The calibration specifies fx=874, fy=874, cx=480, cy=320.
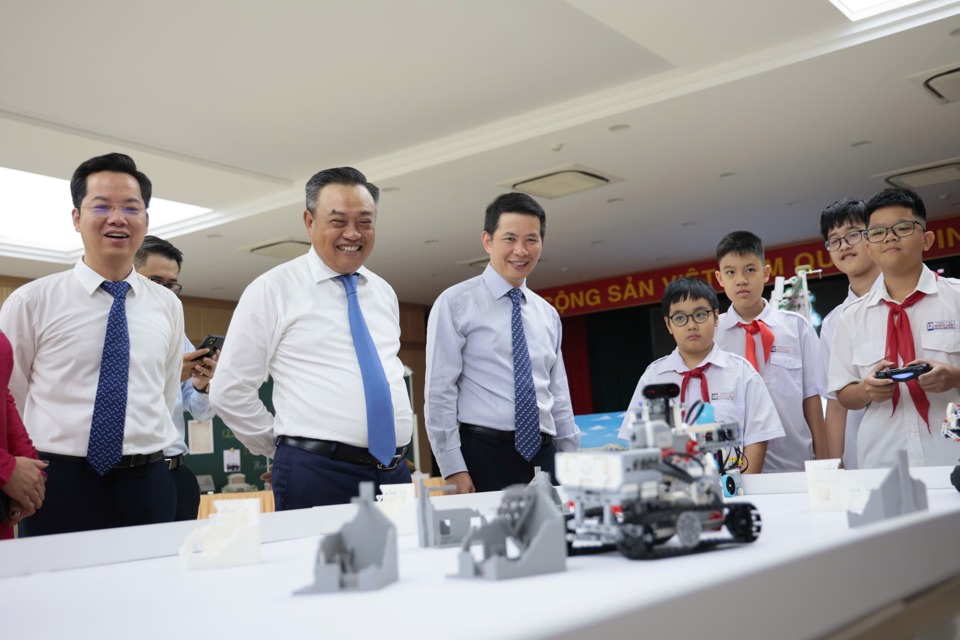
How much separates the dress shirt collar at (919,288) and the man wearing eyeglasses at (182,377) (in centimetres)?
211

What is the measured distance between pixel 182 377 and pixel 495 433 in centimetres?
126

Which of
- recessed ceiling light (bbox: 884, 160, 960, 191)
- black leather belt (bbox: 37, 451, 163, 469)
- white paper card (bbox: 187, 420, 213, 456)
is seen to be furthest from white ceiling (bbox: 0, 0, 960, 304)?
black leather belt (bbox: 37, 451, 163, 469)

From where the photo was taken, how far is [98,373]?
2.23 m

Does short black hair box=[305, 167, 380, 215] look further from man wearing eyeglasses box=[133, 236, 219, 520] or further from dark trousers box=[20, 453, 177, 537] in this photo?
dark trousers box=[20, 453, 177, 537]

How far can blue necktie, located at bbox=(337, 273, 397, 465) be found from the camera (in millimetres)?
2225

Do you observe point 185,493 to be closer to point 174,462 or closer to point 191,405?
point 174,462

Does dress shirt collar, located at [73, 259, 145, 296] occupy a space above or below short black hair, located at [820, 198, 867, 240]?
below

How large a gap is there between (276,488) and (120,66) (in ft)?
12.3

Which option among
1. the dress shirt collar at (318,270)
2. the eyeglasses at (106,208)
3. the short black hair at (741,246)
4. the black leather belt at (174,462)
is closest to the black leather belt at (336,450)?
the dress shirt collar at (318,270)

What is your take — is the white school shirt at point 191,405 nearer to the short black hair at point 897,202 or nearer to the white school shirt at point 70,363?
the white school shirt at point 70,363

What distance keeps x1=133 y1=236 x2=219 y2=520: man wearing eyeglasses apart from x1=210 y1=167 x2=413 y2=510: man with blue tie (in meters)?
0.57

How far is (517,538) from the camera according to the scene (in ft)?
2.48

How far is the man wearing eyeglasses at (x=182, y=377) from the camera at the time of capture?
304 centimetres

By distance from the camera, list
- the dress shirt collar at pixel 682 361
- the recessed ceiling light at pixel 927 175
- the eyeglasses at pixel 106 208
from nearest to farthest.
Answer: the eyeglasses at pixel 106 208 < the dress shirt collar at pixel 682 361 < the recessed ceiling light at pixel 927 175
